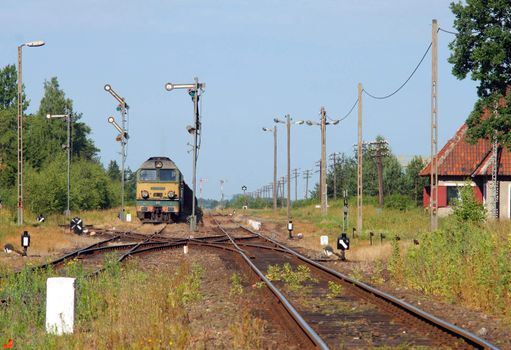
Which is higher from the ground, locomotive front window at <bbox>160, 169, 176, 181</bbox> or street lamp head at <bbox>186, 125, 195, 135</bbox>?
street lamp head at <bbox>186, 125, 195, 135</bbox>

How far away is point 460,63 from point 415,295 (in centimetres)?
2328

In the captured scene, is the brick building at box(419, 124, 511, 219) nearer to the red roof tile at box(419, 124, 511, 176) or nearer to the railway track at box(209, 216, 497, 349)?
the red roof tile at box(419, 124, 511, 176)

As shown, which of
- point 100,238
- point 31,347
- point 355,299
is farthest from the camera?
point 100,238

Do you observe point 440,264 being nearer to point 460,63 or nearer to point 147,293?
point 147,293

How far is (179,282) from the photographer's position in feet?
52.0

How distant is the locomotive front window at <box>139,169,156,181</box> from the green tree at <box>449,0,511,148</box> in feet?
58.4

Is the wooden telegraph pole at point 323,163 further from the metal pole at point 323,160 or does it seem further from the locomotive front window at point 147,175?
the locomotive front window at point 147,175

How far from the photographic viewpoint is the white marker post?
10.6m

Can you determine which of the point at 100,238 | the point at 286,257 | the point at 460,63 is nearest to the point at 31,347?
the point at 286,257

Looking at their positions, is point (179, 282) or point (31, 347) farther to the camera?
point (179, 282)

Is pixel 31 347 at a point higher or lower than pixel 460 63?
lower

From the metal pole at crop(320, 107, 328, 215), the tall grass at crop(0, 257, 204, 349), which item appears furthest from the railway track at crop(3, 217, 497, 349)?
the metal pole at crop(320, 107, 328, 215)

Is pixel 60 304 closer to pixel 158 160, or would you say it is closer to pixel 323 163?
pixel 158 160

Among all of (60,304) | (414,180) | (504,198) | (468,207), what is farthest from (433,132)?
(414,180)
